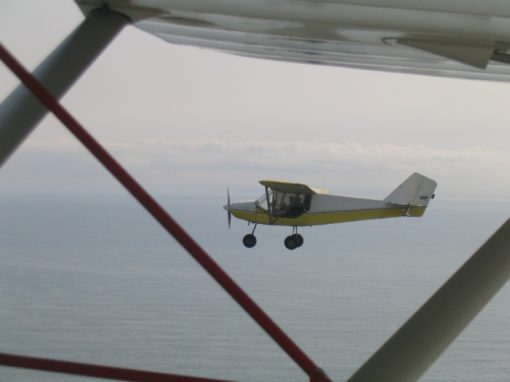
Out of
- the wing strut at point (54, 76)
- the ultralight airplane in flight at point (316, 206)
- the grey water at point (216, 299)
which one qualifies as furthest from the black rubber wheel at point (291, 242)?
the grey water at point (216, 299)

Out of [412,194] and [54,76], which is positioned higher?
[412,194]

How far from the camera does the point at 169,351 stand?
75.2 m

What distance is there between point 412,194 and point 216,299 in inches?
2839

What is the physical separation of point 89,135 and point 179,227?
23 cm

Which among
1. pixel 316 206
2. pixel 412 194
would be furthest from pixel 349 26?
pixel 412 194

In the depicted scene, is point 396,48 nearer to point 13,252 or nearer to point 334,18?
point 334,18

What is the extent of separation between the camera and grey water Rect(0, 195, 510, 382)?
72250 millimetres

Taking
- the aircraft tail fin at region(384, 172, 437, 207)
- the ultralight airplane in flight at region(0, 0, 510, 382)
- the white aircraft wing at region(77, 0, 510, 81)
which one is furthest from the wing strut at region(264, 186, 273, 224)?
the ultralight airplane in flight at region(0, 0, 510, 382)

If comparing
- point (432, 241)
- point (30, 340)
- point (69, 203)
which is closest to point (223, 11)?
point (30, 340)

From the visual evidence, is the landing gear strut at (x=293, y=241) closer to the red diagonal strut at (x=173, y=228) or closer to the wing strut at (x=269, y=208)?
the wing strut at (x=269, y=208)

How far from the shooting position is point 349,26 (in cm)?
196

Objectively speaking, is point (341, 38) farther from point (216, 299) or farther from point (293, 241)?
point (216, 299)

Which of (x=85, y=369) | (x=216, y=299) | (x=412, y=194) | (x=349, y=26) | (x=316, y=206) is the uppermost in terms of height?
(x=216, y=299)

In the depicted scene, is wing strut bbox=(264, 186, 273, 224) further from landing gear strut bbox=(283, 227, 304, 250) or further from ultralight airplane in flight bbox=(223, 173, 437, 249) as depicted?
landing gear strut bbox=(283, 227, 304, 250)
